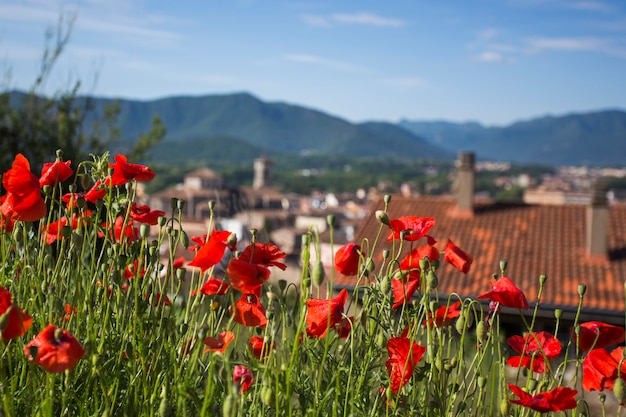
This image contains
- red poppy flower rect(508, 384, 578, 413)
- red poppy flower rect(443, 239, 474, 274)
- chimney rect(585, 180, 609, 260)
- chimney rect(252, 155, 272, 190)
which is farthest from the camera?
Result: chimney rect(252, 155, 272, 190)

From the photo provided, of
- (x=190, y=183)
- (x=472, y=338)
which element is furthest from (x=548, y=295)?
(x=190, y=183)

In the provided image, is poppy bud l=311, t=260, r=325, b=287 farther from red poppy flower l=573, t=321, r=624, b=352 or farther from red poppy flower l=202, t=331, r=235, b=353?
red poppy flower l=573, t=321, r=624, b=352

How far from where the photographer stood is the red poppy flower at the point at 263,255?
3.60 feet

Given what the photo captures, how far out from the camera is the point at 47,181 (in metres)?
1.27

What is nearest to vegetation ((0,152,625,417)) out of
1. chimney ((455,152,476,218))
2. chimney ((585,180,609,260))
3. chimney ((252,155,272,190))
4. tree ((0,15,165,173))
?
tree ((0,15,165,173))

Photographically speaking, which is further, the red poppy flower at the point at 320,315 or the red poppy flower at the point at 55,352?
the red poppy flower at the point at 320,315

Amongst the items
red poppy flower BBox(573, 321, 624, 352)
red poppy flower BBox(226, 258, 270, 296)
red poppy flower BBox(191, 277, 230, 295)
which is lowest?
red poppy flower BBox(573, 321, 624, 352)

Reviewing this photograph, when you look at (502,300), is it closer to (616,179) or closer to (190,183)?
(190,183)

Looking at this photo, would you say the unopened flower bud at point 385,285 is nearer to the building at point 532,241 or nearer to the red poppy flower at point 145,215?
the red poppy flower at point 145,215

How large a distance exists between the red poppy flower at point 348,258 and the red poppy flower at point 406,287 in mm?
67

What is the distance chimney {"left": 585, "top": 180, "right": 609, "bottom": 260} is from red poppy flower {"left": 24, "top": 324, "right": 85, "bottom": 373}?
11485 millimetres

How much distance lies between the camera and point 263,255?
3.67 ft

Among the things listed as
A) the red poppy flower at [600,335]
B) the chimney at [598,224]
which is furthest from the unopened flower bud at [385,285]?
the chimney at [598,224]

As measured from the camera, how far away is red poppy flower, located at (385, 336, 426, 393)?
103 centimetres
